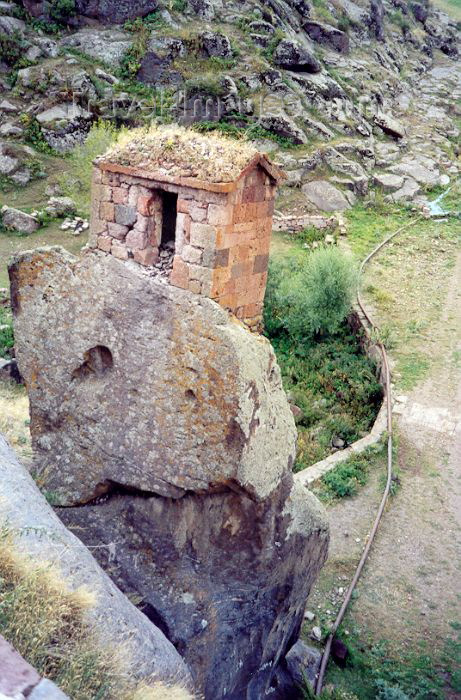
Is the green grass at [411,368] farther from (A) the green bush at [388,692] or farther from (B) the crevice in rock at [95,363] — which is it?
(B) the crevice in rock at [95,363]

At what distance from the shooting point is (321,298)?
18594mm

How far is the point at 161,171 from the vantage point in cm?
616

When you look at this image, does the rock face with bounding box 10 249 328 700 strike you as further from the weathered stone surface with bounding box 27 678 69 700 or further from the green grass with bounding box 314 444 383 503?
the green grass with bounding box 314 444 383 503

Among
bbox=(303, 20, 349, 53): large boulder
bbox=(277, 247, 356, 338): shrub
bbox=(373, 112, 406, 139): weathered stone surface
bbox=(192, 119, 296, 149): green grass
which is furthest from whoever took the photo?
bbox=(303, 20, 349, 53): large boulder

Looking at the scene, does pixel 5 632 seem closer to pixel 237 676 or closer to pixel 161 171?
pixel 237 676

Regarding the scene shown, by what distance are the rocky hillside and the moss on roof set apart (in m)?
21.5

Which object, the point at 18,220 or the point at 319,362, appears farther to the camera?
the point at 18,220

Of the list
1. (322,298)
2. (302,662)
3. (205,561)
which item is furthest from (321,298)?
(205,561)

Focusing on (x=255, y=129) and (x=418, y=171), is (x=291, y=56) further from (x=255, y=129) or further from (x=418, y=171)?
(x=418, y=171)

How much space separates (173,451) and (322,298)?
43.2ft

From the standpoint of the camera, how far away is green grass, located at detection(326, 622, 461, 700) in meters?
8.18

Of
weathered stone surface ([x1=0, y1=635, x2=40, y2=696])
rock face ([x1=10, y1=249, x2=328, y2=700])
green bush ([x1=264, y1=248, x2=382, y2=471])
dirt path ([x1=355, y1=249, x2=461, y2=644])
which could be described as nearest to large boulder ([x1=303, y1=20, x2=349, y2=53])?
green bush ([x1=264, y1=248, x2=382, y2=471])

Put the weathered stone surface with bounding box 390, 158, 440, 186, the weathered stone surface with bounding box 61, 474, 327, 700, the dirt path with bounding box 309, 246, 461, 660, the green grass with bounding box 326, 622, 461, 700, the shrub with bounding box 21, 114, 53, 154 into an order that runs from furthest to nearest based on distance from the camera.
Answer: the weathered stone surface with bounding box 390, 158, 440, 186
the shrub with bounding box 21, 114, 53, 154
the dirt path with bounding box 309, 246, 461, 660
the green grass with bounding box 326, 622, 461, 700
the weathered stone surface with bounding box 61, 474, 327, 700

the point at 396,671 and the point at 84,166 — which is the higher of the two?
the point at 396,671
